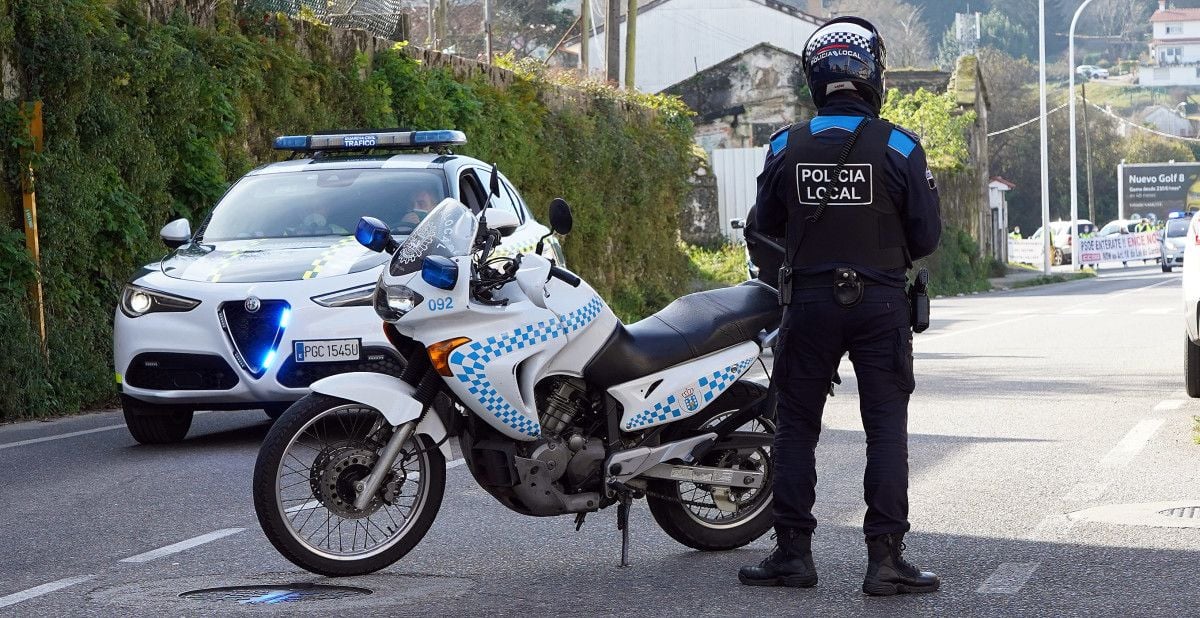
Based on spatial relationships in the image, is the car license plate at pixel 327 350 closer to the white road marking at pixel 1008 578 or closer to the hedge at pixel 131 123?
the hedge at pixel 131 123

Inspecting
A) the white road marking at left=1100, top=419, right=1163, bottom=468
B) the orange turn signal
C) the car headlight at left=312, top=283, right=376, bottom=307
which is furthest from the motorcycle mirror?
the white road marking at left=1100, top=419, right=1163, bottom=468

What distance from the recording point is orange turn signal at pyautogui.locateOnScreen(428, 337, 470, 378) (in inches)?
242

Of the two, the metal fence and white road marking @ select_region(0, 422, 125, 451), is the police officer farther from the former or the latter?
the metal fence

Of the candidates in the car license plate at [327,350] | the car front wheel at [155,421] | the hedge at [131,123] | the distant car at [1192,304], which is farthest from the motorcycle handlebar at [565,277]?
the hedge at [131,123]

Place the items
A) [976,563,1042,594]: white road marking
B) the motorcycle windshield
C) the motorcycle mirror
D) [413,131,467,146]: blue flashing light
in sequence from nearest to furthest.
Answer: [976,563,1042,594]: white road marking < the motorcycle windshield < the motorcycle mirror < [413,131,467,146]: blue flashing light

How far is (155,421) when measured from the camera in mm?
10578

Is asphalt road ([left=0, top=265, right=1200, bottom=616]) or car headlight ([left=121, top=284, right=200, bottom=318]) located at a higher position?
car headlight ([left=121, top=284, right=200, bottom=318])

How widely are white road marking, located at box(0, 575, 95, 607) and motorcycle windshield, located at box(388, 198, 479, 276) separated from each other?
161cm

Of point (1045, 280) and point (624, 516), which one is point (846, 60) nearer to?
point (624, 516)

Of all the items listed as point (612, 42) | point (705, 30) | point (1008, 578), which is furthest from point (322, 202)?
point (705, 30)

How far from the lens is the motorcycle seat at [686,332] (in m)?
6.39

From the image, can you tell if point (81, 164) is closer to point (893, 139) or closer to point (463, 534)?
point (463, 534)

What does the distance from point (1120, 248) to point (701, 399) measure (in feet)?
214

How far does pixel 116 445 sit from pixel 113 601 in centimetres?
487
